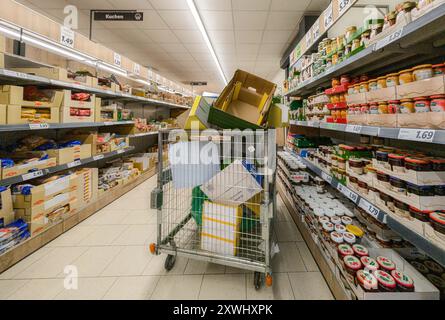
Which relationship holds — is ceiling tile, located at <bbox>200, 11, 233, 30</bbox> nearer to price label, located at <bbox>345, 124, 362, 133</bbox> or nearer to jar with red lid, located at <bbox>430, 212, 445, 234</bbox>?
price label, located at <bbox>345, 124, 362, 133</bbox>

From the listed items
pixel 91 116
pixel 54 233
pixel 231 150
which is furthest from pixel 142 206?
pixel 231 150

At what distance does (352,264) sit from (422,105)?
821 millimetres

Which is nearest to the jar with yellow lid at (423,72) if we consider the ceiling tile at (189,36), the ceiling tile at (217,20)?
the ceiling tile at (217,20)

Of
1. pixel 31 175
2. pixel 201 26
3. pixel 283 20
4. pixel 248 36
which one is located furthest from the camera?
pixel 248 36

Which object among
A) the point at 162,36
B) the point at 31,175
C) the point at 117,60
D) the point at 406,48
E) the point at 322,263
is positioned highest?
the point at 162,36

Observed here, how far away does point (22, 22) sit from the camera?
194 cm

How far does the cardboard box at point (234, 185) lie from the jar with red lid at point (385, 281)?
28.0 inches

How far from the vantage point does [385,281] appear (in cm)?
100

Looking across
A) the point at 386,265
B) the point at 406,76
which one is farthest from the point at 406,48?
the point at 386,265

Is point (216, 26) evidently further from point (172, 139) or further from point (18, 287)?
point (18, 287)

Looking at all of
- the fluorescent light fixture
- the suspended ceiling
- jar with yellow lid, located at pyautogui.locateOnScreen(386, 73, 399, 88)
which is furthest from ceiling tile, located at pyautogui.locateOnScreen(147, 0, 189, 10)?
jar with yellow lid, located at pyautogui.locateOnScreen(386, 73, 399, 88)

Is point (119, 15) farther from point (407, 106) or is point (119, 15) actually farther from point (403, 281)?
point (403, 281)
